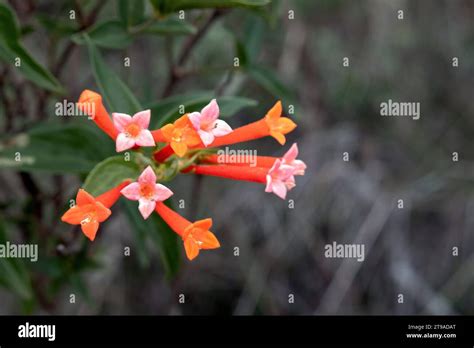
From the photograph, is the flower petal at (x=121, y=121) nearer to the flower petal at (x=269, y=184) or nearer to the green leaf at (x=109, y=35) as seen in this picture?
the flower petal at (x=269, y=184)

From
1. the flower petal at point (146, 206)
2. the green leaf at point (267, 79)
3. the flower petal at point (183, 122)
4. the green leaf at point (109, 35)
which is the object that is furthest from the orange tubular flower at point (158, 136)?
the green leaf at point (267, 79)

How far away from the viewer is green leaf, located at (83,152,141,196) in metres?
1.81

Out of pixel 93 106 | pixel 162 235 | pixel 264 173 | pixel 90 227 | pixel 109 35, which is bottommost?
pixel 162 235

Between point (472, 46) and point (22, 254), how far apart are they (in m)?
4.32

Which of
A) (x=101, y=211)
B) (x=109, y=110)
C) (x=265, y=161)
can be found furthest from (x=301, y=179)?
(x=101, y=211)

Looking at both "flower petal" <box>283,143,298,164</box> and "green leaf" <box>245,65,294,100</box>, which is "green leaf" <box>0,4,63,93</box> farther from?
"green leaf" <box>245,65,294,100</box>

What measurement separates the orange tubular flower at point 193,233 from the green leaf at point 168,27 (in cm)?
73

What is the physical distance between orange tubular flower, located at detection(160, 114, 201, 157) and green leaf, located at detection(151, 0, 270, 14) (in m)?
0.46

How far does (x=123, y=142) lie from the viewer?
1.83 m

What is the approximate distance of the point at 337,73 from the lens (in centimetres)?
→ 537

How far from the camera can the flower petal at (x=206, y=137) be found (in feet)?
6.05

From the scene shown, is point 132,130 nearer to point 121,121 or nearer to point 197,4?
point 121,121

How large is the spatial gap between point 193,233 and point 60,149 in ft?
2.37
